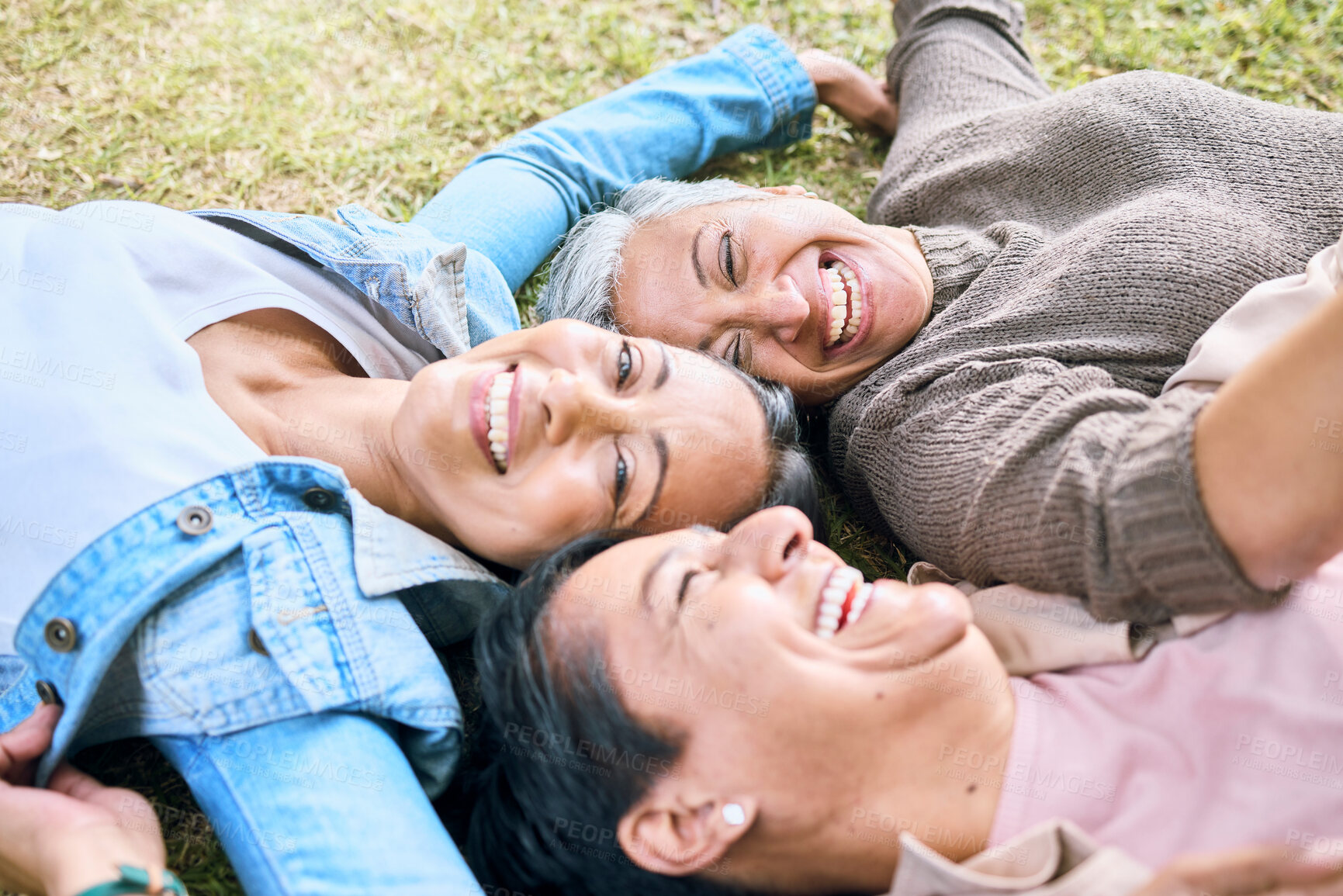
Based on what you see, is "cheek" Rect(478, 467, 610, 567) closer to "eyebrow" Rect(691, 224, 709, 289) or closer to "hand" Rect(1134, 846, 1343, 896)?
"eyebrow" Rect(691, 224, 709, 289)

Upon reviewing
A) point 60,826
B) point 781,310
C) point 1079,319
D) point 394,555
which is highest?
point 781,310

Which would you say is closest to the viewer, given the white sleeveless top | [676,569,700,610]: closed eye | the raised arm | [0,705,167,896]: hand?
[0,705,167,896]: hand

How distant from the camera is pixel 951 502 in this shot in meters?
2.07

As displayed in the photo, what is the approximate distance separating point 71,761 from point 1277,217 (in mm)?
3351

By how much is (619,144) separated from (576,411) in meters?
1.66

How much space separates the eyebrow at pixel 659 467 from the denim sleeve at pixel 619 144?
1.30 metres

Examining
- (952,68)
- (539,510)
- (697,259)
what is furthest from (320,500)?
(952,68)

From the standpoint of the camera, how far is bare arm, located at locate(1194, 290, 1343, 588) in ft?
4.53

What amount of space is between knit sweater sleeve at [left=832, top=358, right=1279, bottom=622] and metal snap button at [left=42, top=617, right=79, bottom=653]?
1887 mm

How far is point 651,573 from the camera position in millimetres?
1722

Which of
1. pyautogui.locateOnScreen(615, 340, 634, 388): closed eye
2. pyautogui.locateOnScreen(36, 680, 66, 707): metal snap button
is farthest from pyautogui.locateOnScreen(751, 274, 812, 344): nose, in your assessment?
pyautogui.locateOnScreen(36, 680, 66, 707): metal snap button

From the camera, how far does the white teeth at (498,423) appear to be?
6.57 ft

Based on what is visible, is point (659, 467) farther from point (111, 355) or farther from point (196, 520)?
point (111, 355)

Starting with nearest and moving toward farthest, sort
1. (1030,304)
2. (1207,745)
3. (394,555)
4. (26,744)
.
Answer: (1207,745) → (26,744) → (394,555) → (1030,304)
